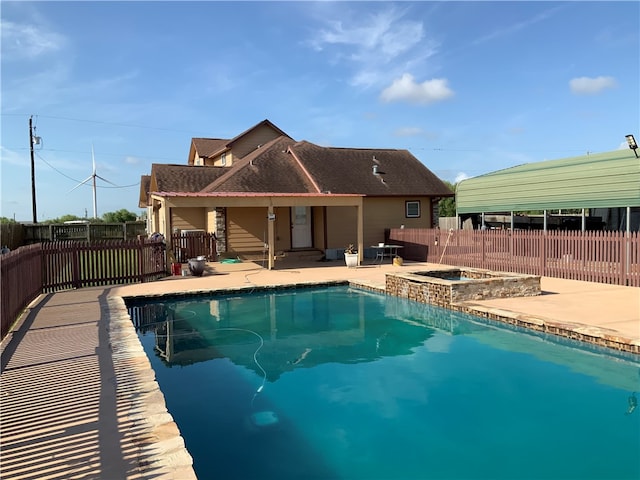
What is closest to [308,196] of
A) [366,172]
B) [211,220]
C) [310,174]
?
[310,174]

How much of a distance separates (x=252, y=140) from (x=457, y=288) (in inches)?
872

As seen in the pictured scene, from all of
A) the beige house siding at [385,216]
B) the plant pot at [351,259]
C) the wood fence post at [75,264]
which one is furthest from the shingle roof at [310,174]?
the wood fence post at [75,264]

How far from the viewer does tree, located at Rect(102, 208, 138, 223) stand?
4681cm

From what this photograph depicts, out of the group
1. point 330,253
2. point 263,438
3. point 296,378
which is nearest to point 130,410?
point 263,438

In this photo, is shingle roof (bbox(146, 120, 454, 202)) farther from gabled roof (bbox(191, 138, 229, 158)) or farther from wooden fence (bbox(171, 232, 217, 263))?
gabled roof (bbox(191, 138, 229, 158))

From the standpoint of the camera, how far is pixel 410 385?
689 centimetres

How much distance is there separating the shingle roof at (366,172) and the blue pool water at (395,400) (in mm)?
13159

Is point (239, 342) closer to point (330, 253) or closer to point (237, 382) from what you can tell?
point (237, 382)

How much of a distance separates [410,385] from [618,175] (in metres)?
14.0

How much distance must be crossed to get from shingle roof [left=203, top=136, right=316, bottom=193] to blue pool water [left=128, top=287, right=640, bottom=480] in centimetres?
1112

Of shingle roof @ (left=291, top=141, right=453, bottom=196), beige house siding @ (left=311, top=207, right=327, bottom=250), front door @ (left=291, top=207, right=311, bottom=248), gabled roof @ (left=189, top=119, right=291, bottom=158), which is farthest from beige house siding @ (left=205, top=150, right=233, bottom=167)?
beige house siding @ (left=311, top=207, right=327, bottom=250)

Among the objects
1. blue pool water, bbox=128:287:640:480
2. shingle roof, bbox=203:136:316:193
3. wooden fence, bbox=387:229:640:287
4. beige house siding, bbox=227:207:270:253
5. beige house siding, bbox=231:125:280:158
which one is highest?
beige house siding, bbox=231:125:280:158

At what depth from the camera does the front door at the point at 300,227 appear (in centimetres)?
2178

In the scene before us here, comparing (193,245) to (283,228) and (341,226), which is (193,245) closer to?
(283,228)
